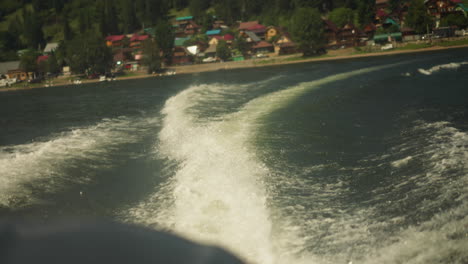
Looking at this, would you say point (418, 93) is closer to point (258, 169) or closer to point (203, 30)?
point (258, 169)

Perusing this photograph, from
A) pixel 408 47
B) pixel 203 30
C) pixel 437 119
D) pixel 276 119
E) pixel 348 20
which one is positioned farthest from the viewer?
pixel 203 30

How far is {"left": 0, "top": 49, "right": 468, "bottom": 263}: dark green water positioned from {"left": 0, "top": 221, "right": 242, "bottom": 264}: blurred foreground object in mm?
289

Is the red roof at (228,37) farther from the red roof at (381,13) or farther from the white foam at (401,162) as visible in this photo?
the white foam at (401,162)

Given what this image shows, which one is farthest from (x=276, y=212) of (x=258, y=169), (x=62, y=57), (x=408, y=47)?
(x=62, y=57)

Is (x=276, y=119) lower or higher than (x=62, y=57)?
lower

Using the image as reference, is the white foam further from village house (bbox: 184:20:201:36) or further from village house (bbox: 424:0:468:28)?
village house (bbox: 184:20:201:36)

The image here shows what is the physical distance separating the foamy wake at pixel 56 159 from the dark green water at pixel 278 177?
4 cm

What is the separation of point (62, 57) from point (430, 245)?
64067mm

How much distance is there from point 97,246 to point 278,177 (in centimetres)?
346

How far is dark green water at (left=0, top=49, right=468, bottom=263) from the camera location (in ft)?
16.4

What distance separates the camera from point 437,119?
1035cm

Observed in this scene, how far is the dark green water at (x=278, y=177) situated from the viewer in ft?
16.4

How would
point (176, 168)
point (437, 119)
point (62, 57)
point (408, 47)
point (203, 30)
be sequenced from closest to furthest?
1. point (176, 168)
2. point (437, 119)
3. point (408, 47)
4. point (62, 57)
5. point (203, 30)

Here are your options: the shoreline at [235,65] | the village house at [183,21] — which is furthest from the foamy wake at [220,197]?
the village house at [183,21]
